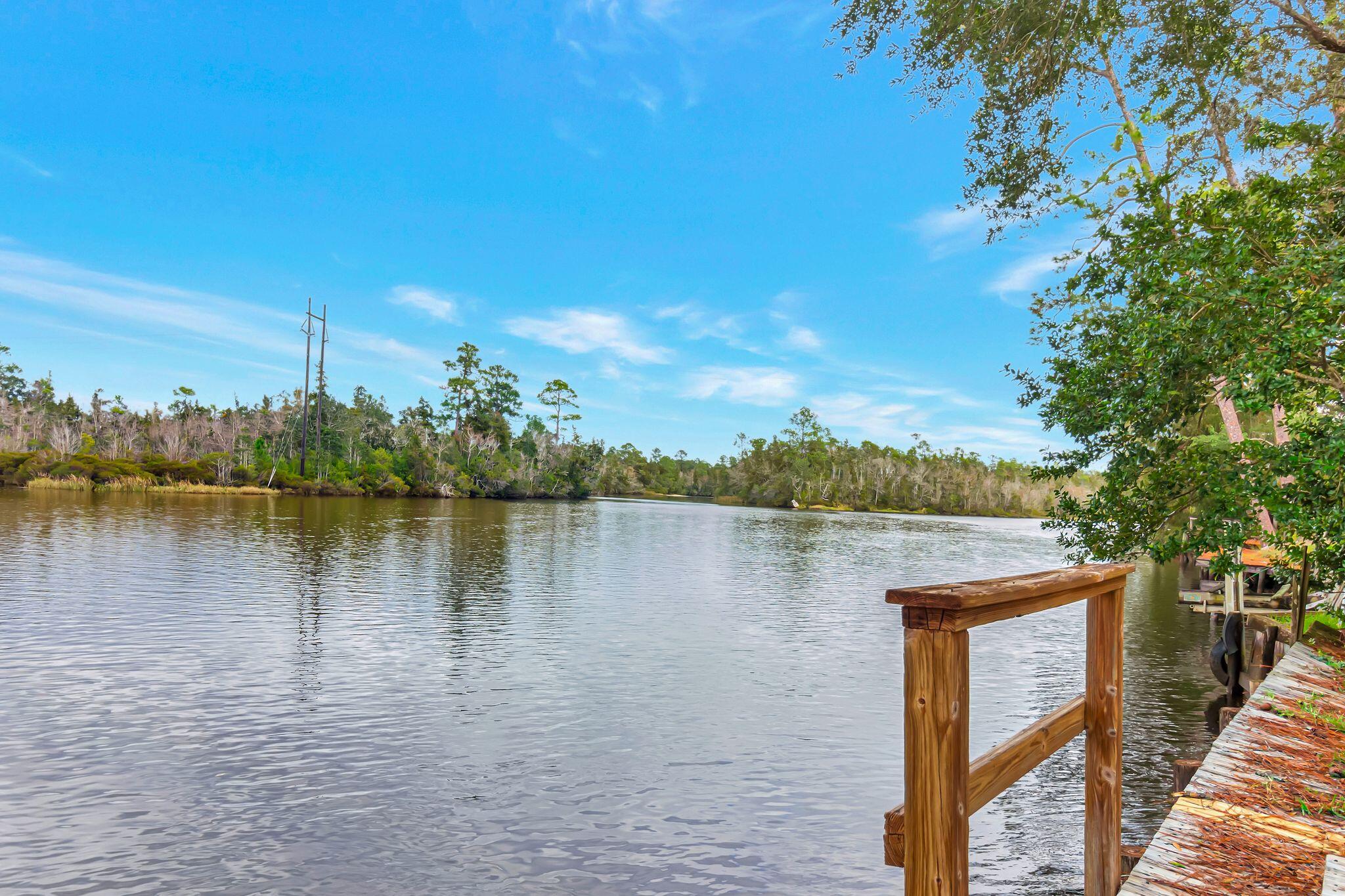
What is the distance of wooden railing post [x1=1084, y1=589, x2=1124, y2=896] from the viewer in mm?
3693

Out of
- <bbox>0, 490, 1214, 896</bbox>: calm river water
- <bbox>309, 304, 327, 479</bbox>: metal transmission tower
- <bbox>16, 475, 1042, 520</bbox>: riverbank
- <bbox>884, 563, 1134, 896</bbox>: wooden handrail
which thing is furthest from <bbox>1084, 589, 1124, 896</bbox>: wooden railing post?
<bbox>309, 304, 327, 479</bbox>: metal transmission tower

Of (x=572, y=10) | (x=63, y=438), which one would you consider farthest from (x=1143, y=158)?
(x=63, y=438)

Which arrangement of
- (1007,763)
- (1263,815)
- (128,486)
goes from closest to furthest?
(1007,763) → (1263,815) → (128,486)

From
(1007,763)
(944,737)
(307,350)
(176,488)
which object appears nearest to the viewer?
(944,737)

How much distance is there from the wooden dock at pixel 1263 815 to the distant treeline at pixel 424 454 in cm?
4863

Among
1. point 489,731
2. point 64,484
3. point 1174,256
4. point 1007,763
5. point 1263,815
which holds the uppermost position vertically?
point 1174,256

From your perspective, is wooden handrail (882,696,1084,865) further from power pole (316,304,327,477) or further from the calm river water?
power pole (316,304,327,477)

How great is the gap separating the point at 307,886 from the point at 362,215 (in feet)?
260

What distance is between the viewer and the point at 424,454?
234 feet

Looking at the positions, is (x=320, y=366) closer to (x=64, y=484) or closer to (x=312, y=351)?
(x=312, y=351)

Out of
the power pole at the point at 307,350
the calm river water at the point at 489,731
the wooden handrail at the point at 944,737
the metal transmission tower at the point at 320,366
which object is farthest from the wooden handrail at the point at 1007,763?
the metal transmission tower at the point at 320,366

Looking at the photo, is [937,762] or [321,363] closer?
[937,762]

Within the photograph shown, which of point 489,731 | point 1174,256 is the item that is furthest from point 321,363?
point 1174,256

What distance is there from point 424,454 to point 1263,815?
2842 inches
